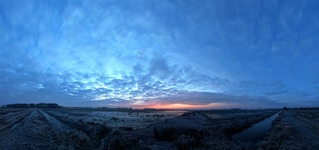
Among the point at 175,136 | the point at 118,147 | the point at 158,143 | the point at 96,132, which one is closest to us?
the point at 118,147

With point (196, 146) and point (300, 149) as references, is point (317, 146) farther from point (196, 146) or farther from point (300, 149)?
point (196, 146)

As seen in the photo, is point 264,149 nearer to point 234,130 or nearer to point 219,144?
point 219,144

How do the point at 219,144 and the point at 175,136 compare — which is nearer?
the point at 219,144

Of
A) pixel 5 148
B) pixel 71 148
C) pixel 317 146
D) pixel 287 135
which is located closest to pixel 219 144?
pixel 317 146

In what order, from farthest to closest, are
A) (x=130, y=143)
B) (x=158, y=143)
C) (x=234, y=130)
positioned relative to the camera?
(x=234, y=130) < (x=158, y=143) < (x=130, y=143)

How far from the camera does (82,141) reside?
74.4 ft

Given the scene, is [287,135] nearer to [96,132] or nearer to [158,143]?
[158,143]

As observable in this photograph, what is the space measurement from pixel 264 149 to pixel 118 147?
44.8 feet

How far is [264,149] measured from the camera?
66.7ft

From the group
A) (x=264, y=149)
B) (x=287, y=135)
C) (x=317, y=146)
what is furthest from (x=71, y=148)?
(x=287, y=135)

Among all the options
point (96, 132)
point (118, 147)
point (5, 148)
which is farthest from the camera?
point (96, 132)

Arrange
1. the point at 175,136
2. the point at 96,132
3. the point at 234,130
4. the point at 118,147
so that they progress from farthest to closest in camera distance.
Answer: the point at 234,130
the point at 96,132
the point at 175,136
the point at 118,147

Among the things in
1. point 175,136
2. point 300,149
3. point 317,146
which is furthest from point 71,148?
point 317,146

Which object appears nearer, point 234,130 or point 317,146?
point 317,146
